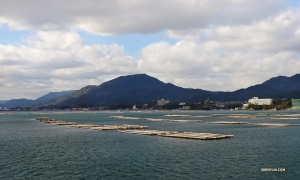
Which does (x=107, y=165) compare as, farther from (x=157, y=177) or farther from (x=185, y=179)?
(x=185, y=179)

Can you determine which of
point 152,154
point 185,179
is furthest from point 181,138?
point 185,179

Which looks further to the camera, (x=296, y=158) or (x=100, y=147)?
(x=100, y=147)

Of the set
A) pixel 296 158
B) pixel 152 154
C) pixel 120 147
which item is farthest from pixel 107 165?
pixel 296 158

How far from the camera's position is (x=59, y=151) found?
159ft

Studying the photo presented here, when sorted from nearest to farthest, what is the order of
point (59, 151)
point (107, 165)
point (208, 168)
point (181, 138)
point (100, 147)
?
point (208, 168) < point (107, 165) < point (59, 151) < point (100, 147) < point (181, 138)

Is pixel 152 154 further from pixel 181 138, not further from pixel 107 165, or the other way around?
pixel 181 138

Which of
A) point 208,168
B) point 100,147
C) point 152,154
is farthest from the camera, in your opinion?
point 100,147

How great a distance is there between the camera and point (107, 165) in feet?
121

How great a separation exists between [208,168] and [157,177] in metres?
6.28

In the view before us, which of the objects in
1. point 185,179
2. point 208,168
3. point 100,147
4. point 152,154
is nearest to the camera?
point 185,179

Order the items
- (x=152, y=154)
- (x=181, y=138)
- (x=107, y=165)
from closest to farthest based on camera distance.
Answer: (x=107, y=165) → (x=152, y=154) → (x=181, y=138)

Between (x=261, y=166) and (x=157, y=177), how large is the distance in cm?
1167

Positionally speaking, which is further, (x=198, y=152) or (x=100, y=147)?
(x=100, y=147)

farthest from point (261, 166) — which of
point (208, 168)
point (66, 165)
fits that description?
point (66, 165)
